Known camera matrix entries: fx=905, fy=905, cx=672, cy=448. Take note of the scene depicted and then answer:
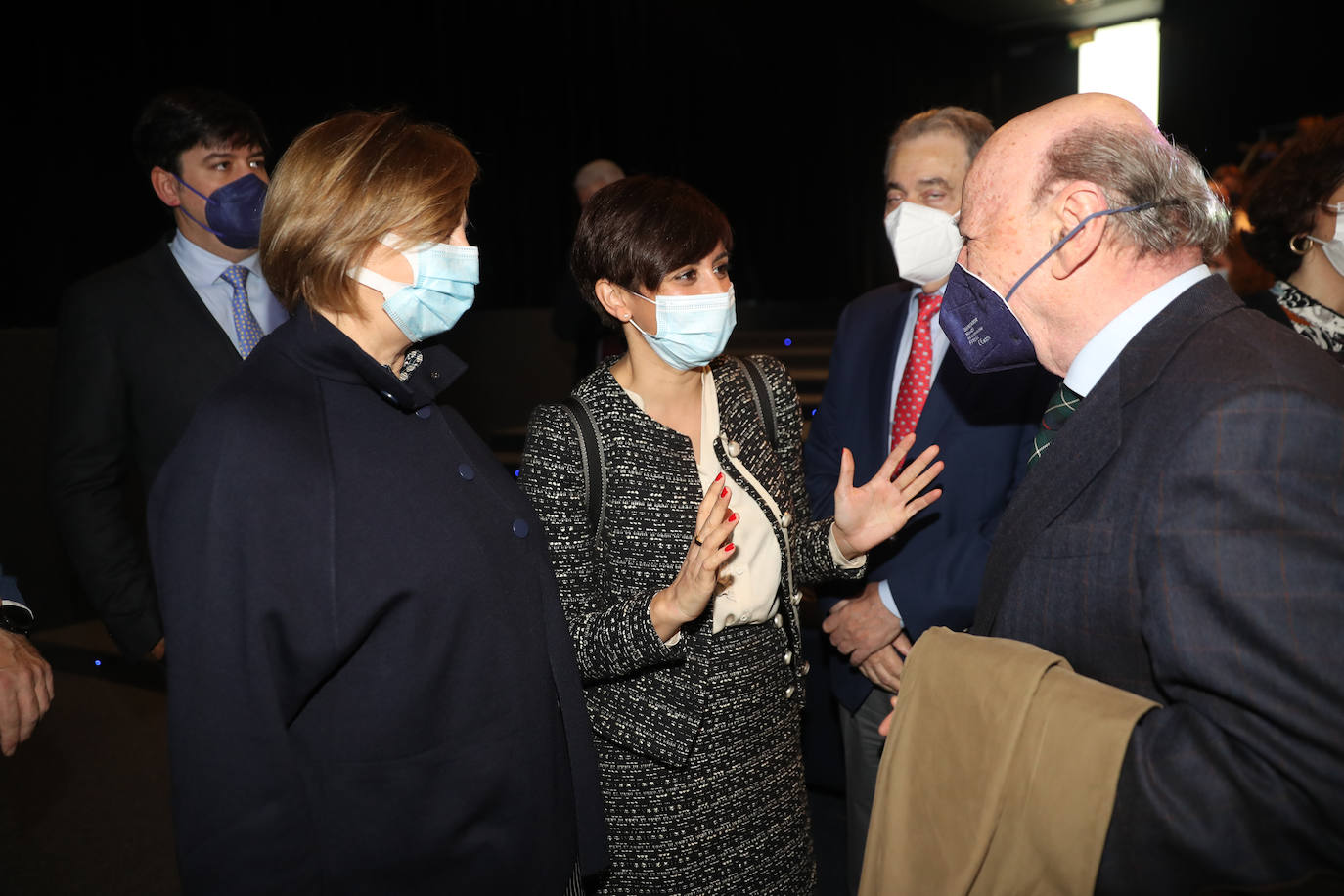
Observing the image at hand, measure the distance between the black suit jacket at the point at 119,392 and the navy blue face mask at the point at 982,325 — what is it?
5.47 feet

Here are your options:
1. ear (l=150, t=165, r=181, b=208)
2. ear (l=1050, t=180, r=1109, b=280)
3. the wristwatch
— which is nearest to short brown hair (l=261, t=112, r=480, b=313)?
the wristwatch

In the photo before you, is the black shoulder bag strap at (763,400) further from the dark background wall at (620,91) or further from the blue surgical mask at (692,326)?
the dark background wall at (620,91)

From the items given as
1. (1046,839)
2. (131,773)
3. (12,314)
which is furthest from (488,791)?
(12,314)

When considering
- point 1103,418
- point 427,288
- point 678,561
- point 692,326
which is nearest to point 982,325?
point 1103,418

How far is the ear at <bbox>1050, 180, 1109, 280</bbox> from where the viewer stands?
1.18 meters

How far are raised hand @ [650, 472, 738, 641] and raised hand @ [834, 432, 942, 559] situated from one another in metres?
0.36

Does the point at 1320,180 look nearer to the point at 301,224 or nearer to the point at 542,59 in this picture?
the point at 301,224

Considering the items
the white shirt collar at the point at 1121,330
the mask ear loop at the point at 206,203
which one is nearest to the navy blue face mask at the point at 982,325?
the white shirt collar at the point at 1121,330

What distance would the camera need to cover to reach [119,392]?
2148 millimetres

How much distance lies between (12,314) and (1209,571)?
16.9ft

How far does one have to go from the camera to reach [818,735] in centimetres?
303

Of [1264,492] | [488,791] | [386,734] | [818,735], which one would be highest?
[1264,492]

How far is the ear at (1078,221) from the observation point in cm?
118

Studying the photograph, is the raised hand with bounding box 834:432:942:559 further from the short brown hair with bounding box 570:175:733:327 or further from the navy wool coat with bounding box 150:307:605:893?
the navy wool coat with bounding box 150:307:605:893
